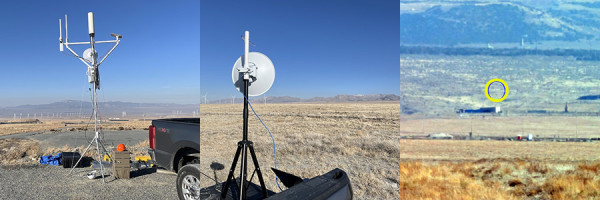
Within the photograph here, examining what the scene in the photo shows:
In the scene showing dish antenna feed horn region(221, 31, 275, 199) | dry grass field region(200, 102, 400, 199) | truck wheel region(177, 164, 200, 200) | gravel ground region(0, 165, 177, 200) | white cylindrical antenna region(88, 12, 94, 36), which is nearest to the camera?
dish antenna feed horn region(221, 31, 275, 199)

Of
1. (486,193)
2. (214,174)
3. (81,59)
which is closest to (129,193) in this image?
(81,59)

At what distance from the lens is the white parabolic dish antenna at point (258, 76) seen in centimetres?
201

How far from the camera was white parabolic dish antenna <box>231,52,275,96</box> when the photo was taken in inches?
79.2

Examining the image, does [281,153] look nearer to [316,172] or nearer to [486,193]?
[316,172]

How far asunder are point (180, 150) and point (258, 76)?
68.8 inches

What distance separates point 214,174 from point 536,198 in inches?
159

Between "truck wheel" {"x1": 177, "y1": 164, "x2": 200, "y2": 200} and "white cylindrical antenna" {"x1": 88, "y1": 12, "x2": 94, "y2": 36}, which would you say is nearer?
"truck wheel" {"x1": 177, "y1": 164, "x2": 200, "y2": 200}

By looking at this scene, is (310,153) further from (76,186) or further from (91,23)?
(91,23)

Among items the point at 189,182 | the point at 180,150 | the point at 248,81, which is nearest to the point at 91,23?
the point at 180,150

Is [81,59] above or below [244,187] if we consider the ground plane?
above

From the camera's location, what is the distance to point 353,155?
639 centimetres

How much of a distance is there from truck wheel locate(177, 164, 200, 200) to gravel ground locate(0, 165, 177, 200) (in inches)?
37.1

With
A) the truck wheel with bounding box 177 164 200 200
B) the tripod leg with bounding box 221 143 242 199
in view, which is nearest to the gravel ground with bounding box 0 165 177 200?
the truck wheel with bounding box 177 164 200 200

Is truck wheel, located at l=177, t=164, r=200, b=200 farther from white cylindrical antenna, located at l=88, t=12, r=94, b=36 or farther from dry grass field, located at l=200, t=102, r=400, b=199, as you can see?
white cylindrical antenna, located at l=88, t=12, r=94, b=36
